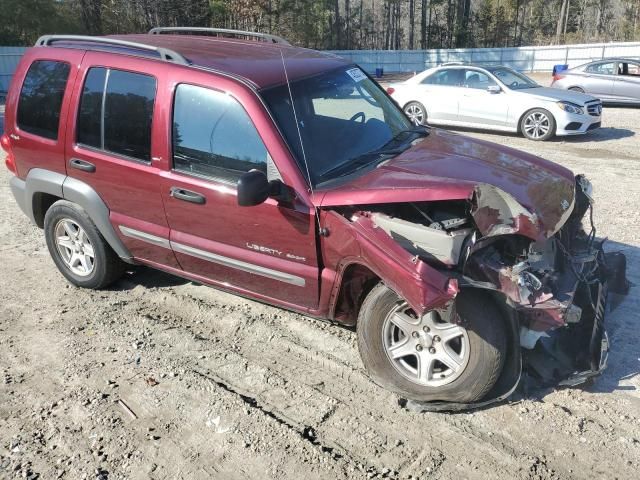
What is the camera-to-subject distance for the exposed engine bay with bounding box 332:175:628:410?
326 centimetres

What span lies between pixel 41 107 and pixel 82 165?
2.36 ft

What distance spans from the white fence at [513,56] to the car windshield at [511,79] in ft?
61.0

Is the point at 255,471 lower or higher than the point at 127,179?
lower

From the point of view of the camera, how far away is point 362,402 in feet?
11.9

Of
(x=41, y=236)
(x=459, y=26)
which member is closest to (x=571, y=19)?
(x=459, y=26)

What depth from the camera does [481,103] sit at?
12.1 m

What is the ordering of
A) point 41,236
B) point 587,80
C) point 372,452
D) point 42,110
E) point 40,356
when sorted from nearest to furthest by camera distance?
1. point 372,452
2. point 40,356
3. point 42,110
4. point 41,236
5. point 587,80

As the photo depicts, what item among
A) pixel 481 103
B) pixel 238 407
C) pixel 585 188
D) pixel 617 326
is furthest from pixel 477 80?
pixel 238 407

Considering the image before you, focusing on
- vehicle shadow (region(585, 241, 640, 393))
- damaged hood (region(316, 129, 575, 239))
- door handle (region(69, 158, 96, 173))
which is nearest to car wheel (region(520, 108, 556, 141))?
vehicle shadow (region(585, 241, 640, 393))

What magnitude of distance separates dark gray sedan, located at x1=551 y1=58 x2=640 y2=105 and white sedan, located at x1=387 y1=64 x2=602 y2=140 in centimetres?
444

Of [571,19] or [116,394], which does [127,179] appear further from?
[571,19]

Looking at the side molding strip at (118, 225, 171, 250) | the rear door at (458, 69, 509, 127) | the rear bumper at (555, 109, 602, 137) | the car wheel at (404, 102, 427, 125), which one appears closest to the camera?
the side molding strip at (118, 225, 171, 250)

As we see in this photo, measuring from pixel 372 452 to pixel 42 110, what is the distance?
3.78 m

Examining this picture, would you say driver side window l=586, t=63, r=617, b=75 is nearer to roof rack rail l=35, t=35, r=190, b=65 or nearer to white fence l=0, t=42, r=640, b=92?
white fence l=0, t=42, r=640, b=92
